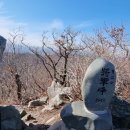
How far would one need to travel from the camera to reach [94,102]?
541 centimetres

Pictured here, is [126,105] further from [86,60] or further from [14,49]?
[14,49]

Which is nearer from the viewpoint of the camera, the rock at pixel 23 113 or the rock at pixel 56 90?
the rock at pixel 23 113

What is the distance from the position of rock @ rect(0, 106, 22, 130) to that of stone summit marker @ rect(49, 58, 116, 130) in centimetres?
210

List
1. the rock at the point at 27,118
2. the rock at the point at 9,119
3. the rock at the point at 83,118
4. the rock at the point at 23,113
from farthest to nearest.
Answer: the rock at the point at 23,113 → the rock at the point at 27,118 → the rock at the point at 9,119 → the rock at the point at 83,118

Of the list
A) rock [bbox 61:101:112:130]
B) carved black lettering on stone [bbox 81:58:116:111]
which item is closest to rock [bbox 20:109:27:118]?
rock [bbox 61:101:112:130]

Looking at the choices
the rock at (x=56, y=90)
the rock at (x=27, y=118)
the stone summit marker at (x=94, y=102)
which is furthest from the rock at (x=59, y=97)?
the stone summit marker at (x=94, y=102)

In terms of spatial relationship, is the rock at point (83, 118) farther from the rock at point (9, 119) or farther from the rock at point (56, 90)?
the rock at point (56, 90)

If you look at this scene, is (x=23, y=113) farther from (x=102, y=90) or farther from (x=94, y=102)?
(x=102, y=90)

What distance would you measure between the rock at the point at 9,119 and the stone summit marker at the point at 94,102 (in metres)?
2.10

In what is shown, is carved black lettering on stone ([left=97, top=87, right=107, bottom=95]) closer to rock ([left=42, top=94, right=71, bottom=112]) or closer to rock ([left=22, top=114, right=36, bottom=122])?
rock ([left=22, top=114, right=36, bottom=122])

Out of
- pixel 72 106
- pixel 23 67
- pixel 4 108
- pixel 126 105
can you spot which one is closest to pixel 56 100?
pixel 126 105

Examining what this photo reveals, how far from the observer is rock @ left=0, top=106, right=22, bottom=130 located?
761cm

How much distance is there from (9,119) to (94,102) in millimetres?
2832

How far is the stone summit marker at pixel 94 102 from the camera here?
211 inches
